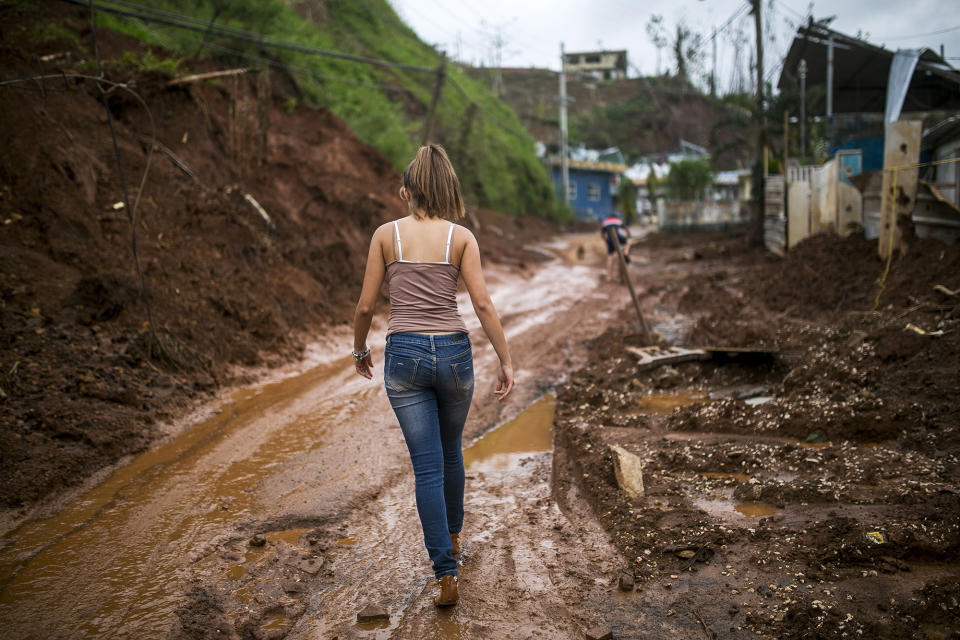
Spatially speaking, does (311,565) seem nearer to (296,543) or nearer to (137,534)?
(296,543)

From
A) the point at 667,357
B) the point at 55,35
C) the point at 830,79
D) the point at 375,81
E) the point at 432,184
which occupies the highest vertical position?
the point at 375,81

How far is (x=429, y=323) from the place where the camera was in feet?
9.19

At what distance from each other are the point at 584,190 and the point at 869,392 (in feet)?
140

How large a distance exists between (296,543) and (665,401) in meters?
3.86

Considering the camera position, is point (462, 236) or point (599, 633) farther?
point (462, 236)

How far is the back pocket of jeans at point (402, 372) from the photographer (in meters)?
2.77

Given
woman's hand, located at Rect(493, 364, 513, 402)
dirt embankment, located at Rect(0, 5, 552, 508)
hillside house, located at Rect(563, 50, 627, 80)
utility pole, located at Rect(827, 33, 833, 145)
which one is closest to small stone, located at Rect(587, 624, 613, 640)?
woman's hand, located at Rect(493, 364, 513, 402)

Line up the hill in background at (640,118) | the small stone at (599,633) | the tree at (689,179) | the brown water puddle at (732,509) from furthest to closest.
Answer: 1. the hill in background at (640,118)
2. the tree at (689,179)
3. the brown water puddle at (732,509)
4. the small stone at (599,633)

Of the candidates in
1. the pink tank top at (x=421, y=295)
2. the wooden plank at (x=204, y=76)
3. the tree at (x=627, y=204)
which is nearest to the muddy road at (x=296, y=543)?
the pink tank top at (x=421, y=295)

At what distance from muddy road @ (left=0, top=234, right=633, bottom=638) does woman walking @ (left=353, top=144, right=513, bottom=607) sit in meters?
0.41

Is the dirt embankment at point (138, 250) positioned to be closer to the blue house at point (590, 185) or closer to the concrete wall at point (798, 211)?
the concrete wall at point (798, 211)

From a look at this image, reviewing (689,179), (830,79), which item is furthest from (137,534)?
(689,179)

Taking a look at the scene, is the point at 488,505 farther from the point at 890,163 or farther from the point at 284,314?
the point at 890,163

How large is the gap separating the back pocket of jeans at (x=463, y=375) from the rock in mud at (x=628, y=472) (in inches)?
59.6
